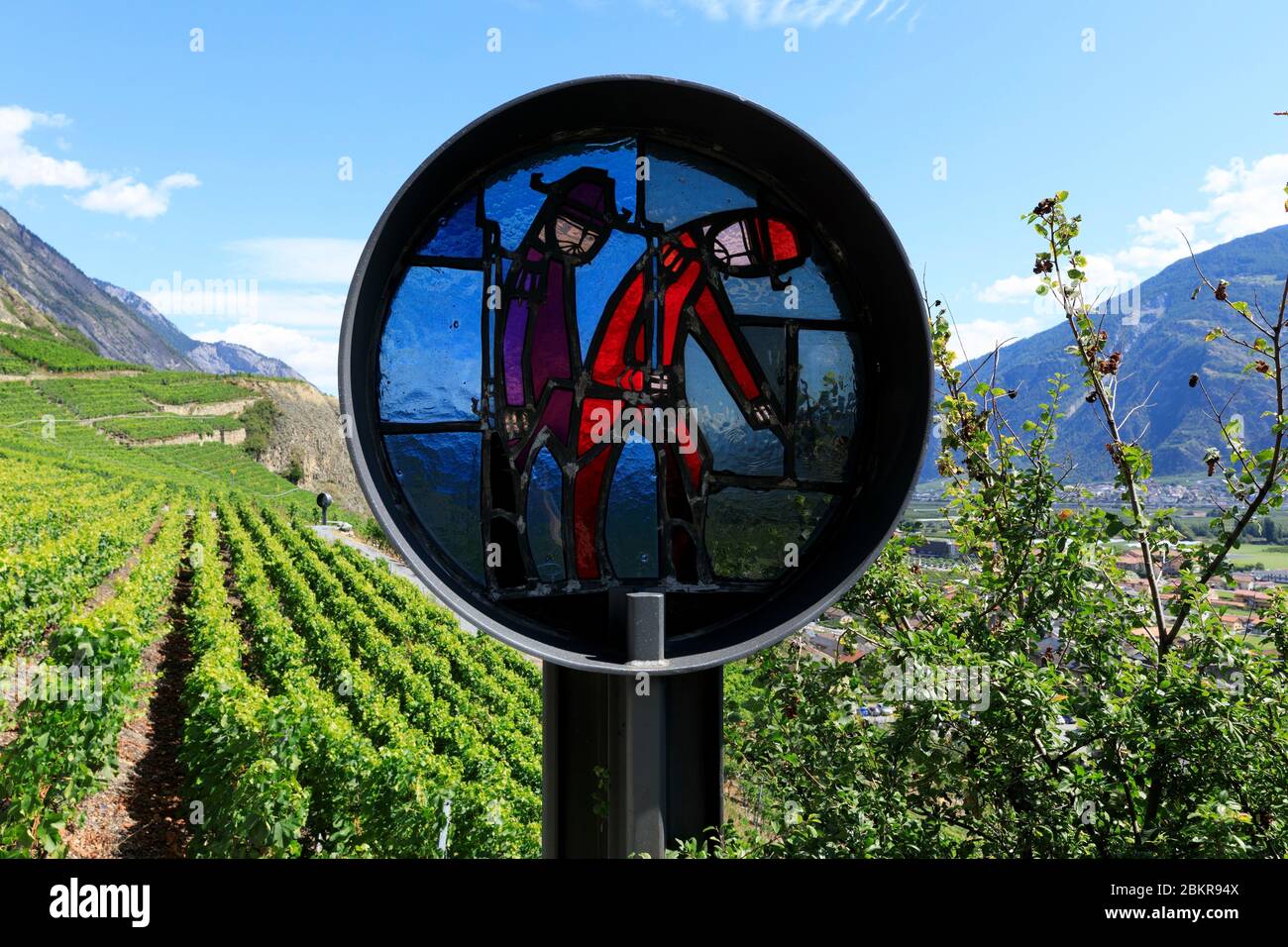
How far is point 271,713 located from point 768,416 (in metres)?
6.44

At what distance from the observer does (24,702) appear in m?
7.27

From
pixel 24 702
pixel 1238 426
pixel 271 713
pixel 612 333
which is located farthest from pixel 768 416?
pixel 24 702

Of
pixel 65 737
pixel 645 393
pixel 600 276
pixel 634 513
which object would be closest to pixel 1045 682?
pixel 634 513

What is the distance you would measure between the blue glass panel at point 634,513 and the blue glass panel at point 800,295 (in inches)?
21.5

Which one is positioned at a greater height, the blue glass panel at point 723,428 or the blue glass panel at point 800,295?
the blue glass panel at point 800,295

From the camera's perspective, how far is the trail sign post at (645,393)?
227 cm

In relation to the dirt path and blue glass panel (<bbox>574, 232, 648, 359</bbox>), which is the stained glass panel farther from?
the dirt path

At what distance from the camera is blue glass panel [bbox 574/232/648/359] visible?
2.44 metres

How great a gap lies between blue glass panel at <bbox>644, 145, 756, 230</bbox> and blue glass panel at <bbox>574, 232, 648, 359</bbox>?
0.11 meters

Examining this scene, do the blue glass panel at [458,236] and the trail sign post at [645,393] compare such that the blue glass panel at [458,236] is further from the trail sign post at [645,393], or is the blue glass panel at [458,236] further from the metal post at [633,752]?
the metal post at [633,752]

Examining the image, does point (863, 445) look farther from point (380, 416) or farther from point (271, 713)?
point (271, 713)

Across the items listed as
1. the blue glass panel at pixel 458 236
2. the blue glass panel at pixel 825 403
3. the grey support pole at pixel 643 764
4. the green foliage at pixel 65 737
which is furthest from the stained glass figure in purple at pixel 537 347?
the green foliage at pixel 65 737

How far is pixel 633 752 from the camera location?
8.30 ft

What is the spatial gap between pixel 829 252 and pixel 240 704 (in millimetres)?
7321
